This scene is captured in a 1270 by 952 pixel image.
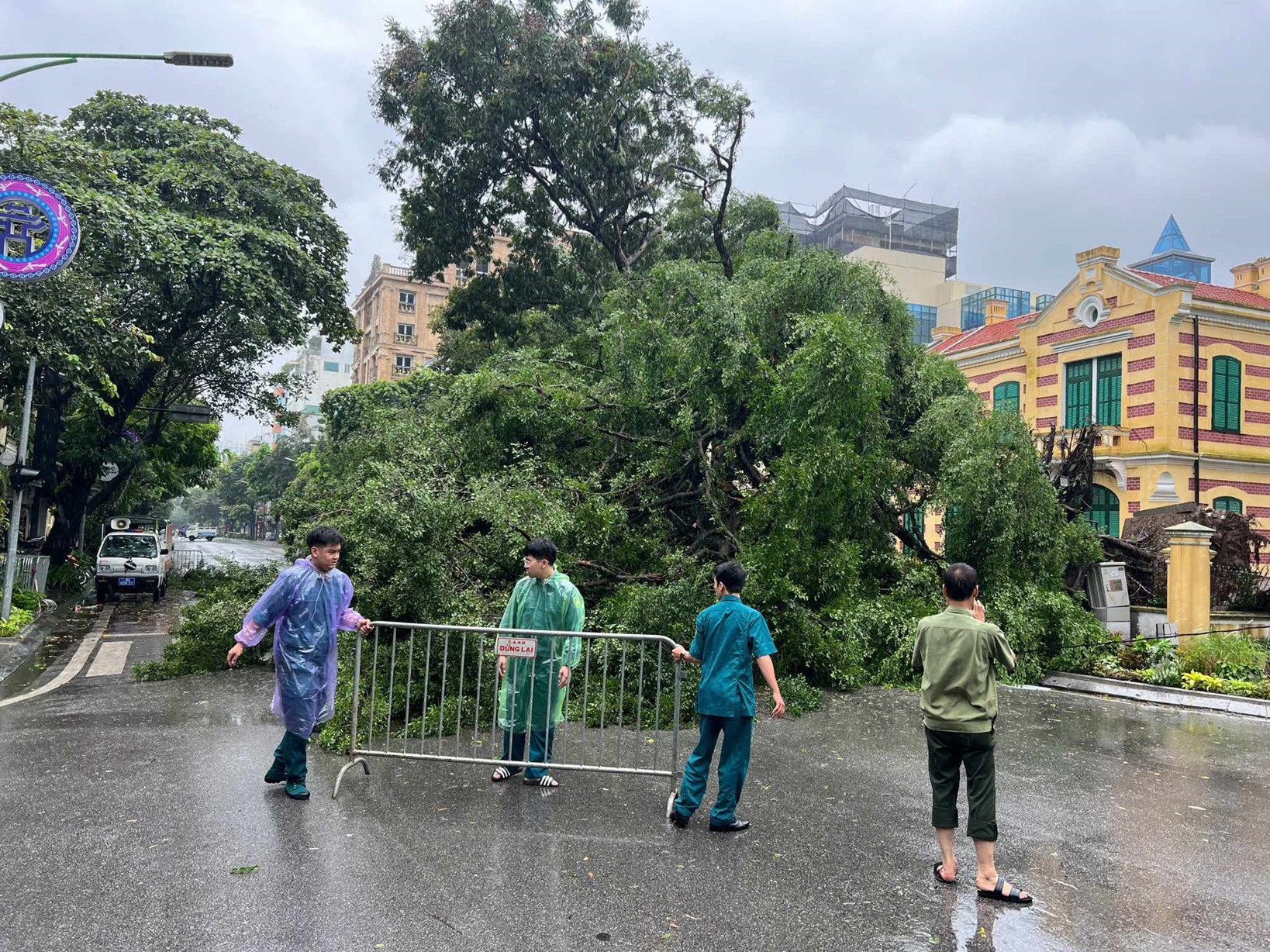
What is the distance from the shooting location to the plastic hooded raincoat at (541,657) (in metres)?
6.31

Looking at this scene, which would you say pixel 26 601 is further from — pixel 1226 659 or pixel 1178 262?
pixel 1178 262

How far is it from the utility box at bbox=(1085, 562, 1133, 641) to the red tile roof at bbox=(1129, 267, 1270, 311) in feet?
41.8

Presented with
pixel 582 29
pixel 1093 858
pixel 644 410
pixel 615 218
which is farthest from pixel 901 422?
pixel 582 29

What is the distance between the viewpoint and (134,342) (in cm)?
1722

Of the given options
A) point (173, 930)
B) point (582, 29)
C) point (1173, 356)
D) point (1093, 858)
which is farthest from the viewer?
point (1173, 356)

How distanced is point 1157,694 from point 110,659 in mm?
13610

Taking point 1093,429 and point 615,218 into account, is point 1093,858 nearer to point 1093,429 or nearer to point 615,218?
point 1093,429

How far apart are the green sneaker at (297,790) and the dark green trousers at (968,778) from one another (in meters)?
3.75

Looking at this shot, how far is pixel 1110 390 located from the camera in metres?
24.9

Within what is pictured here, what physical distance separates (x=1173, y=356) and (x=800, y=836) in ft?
73.9

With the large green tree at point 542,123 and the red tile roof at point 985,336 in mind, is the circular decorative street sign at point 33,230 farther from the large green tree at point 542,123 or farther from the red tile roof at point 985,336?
the red tile roof at point 985,336

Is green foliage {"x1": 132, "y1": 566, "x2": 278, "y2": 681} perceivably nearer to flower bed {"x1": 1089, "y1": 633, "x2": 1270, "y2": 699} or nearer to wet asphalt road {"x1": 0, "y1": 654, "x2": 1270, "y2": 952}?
wet asphalt road {"x1": 0, "y1": 654, "x2": 1270, "y2": 952}

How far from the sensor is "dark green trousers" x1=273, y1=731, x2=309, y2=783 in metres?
5.88

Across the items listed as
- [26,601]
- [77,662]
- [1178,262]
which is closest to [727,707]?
[77,662]
